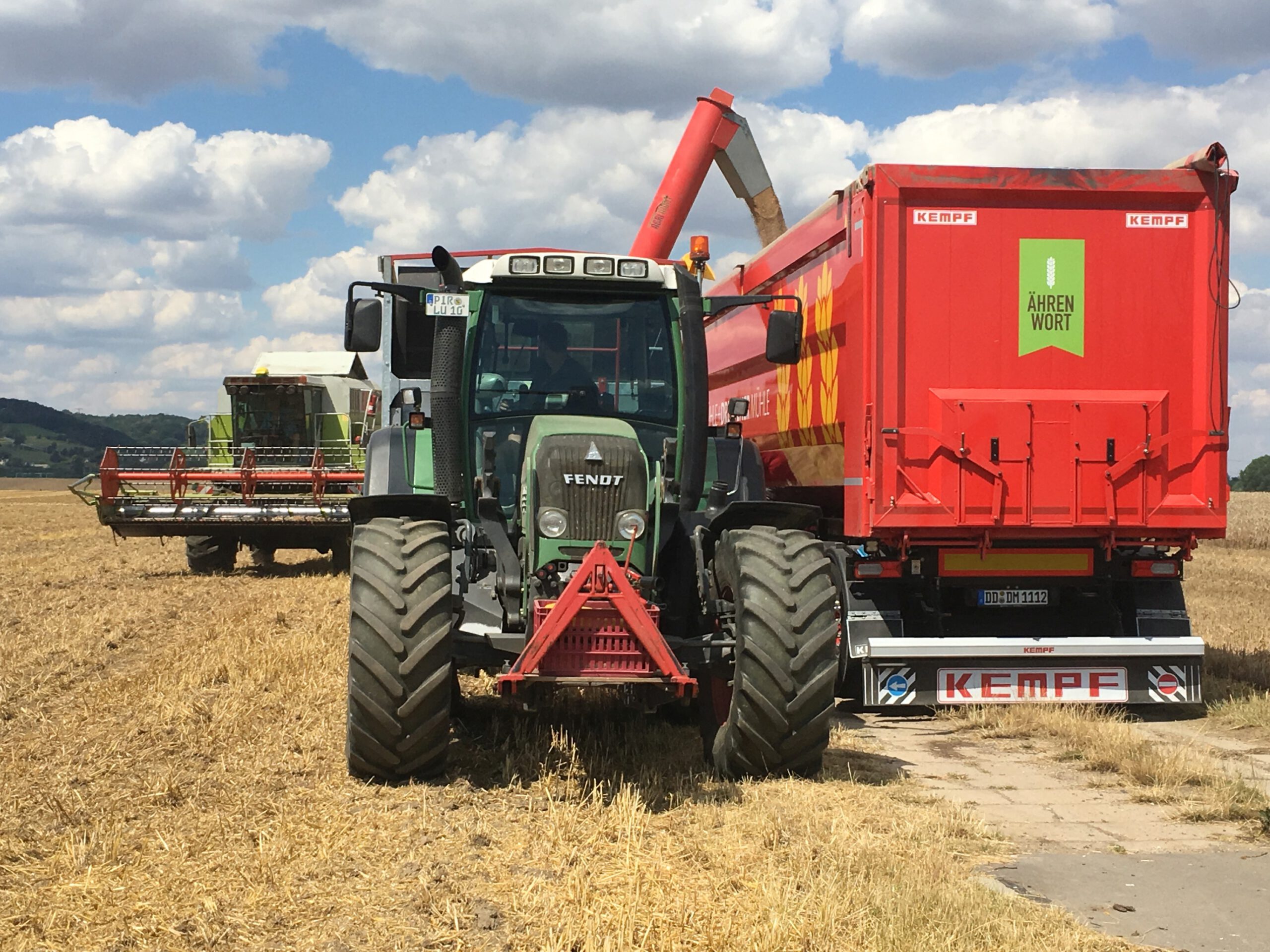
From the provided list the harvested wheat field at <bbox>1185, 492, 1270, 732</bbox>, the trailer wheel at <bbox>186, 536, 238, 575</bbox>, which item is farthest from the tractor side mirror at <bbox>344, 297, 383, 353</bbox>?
the trailer wheel at <bbox>186, 536, 238, 575</bbox>

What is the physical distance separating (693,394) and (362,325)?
175 cm

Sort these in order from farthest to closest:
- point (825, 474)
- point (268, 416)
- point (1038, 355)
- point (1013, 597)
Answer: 1. point (268, 416)
2. point (825, 474)
3. point (1013, 597)
4. point (1038, 355)

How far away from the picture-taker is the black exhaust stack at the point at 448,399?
6.73m

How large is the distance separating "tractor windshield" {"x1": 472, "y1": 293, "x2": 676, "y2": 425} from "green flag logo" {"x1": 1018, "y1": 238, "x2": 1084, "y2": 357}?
2.59 meters

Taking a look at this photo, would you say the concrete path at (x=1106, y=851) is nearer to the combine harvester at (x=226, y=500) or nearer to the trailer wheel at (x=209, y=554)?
the combine harvester at (x=226, y=500)

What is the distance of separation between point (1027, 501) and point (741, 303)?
2.31 meters

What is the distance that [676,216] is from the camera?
13.0m

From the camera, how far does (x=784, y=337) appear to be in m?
7.19

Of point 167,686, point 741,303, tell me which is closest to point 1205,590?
point 741,303

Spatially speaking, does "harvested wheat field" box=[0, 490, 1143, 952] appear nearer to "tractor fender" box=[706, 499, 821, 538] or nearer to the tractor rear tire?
the tractor rear tire

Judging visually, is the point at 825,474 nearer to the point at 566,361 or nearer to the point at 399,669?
the point at 566,361

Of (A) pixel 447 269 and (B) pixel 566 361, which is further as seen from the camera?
(B) pixel 566 361

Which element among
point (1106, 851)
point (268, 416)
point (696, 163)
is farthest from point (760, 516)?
point (268, 416)

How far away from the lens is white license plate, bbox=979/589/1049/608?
8633mm
